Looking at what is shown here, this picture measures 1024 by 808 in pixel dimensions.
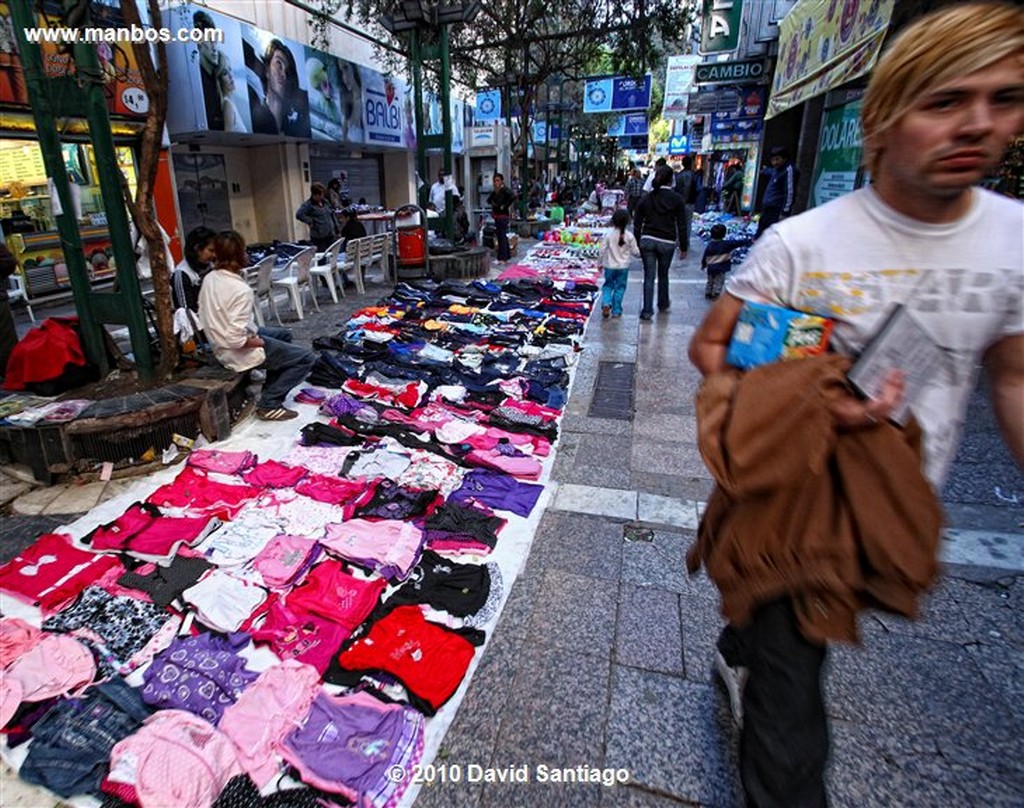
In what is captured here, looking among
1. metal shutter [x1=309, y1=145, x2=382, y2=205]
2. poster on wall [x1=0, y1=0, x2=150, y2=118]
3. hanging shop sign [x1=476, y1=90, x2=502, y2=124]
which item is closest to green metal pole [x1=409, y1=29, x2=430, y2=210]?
poster on wall [x1=0, y1=0, x2=150, y2=118]

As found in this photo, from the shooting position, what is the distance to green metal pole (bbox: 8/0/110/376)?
13.3 ft

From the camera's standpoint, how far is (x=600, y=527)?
11.2 feet

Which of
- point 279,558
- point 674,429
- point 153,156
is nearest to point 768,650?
point 279,558

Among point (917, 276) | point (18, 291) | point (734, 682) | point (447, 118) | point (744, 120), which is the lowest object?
point (734, 682)

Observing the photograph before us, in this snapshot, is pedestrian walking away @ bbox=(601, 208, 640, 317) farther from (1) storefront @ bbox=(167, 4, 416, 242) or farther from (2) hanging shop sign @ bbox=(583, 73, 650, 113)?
(2) hanging shop sign @ bbox=(583, 73, 650, 113)

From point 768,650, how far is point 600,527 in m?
2.00

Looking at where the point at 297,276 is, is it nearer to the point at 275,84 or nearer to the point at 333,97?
the point at 275,84

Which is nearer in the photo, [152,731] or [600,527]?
[152,731]

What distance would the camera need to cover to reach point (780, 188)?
9.98 meters

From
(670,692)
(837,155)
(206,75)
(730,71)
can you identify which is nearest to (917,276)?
(670,692)

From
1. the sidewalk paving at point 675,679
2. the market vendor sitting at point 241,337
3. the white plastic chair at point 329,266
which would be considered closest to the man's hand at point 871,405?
the sidewalk paving at point 675,679

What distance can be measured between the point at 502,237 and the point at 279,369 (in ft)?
30.9

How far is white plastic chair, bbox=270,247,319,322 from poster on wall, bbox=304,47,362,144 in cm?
793

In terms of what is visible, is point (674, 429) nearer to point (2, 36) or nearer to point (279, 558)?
point (279, 558)
